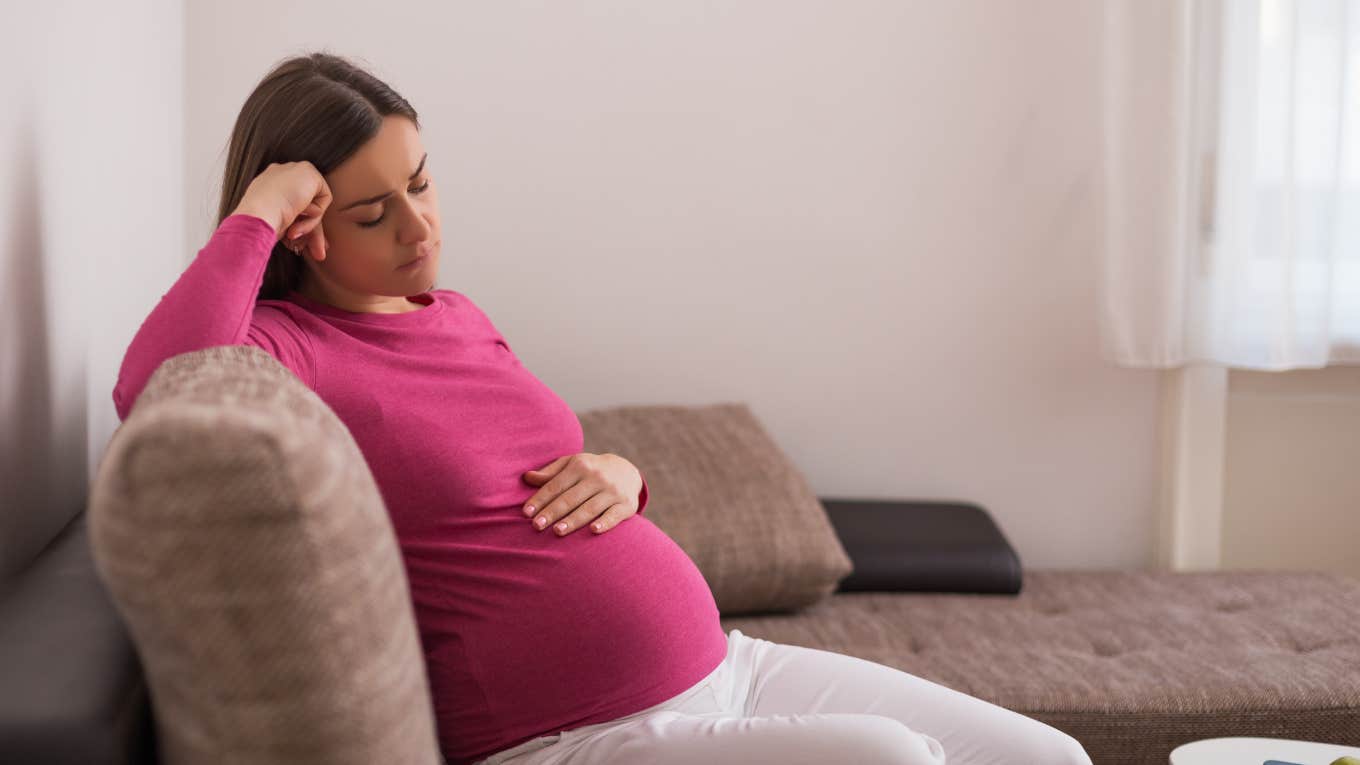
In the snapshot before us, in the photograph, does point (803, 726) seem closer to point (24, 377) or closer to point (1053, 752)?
point (1053, 752)

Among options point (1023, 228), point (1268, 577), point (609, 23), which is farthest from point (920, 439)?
point (609, 23)

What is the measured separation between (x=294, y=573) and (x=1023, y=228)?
88.1 inches

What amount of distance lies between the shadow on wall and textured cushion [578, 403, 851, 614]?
106 centimetres

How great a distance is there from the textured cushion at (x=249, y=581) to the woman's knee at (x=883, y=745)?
49 centimetres

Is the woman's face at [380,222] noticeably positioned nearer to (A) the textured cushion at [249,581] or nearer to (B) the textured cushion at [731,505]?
(A) the textured cushion at [249,581]

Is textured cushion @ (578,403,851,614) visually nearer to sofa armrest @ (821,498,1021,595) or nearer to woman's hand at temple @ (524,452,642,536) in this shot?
sofa armrest @ (821,498,1021,595)

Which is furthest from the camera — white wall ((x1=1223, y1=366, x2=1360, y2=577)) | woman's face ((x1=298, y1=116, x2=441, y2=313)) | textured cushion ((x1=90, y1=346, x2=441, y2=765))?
white wall ((x1=1223, y1=366, x2=1360, y2=577))

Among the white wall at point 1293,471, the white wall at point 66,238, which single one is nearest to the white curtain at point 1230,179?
the white wall at point 1293,471

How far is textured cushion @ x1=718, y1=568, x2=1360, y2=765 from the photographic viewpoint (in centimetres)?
187

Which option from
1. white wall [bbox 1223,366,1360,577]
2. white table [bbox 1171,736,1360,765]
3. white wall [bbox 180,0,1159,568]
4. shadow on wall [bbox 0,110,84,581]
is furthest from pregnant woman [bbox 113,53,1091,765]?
white wall [bbox 1223,366,1360,577]

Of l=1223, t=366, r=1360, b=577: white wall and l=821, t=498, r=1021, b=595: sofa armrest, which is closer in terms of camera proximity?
l=821, t=498, r=1021, b=595: sofa armrest

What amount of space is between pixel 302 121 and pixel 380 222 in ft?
0.43

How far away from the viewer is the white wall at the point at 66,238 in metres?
1.21

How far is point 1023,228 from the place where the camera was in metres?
2.70
